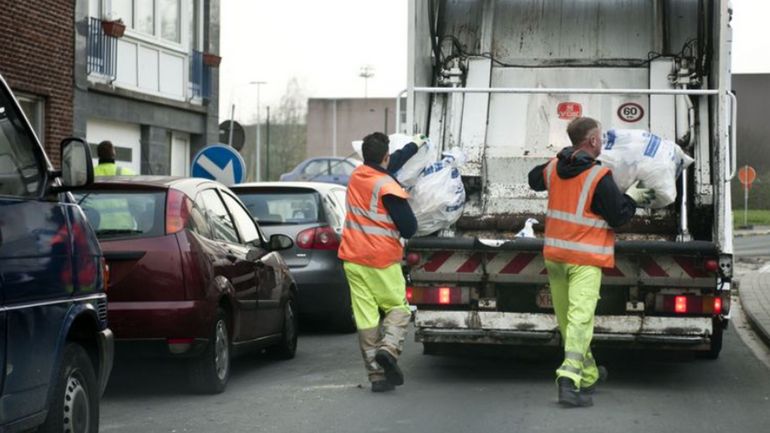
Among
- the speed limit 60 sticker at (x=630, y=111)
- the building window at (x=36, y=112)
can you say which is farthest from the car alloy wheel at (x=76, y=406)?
the building window at (x=36, y=112)

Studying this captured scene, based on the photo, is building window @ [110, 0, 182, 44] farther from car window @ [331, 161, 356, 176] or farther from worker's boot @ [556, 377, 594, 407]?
worker's boot @ [556, 377, 594, 407]

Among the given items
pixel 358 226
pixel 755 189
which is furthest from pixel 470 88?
pixel 755 189

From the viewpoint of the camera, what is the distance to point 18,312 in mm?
5566

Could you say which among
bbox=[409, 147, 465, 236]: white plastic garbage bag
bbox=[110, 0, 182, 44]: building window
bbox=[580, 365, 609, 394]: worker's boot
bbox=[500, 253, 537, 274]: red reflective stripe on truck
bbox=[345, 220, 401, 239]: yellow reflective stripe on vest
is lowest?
bbox=[580, 365, 609, 394]: worker's boot

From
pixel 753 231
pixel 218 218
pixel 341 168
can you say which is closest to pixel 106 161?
pixel 218 218

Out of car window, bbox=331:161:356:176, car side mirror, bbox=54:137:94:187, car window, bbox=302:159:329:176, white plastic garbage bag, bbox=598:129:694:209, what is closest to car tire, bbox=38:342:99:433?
car side mirror, bbox=54:137:94:187

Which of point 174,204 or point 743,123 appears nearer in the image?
point 174,204

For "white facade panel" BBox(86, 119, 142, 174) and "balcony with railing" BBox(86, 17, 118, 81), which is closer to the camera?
Result: "balcony with railing" BBox(86, 17, 118, 81)

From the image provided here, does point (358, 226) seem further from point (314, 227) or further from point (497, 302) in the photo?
point (314, 227)

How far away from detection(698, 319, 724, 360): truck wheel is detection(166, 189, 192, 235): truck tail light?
11.7 ft

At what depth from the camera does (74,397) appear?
6355 mm

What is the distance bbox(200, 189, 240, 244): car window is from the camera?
31.4 ft

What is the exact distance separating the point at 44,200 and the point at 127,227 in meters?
2.75

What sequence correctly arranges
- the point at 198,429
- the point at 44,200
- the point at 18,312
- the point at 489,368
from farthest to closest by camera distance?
the point at 489,368
the point at 198,429
the point at 44,200
the point at 18,312
